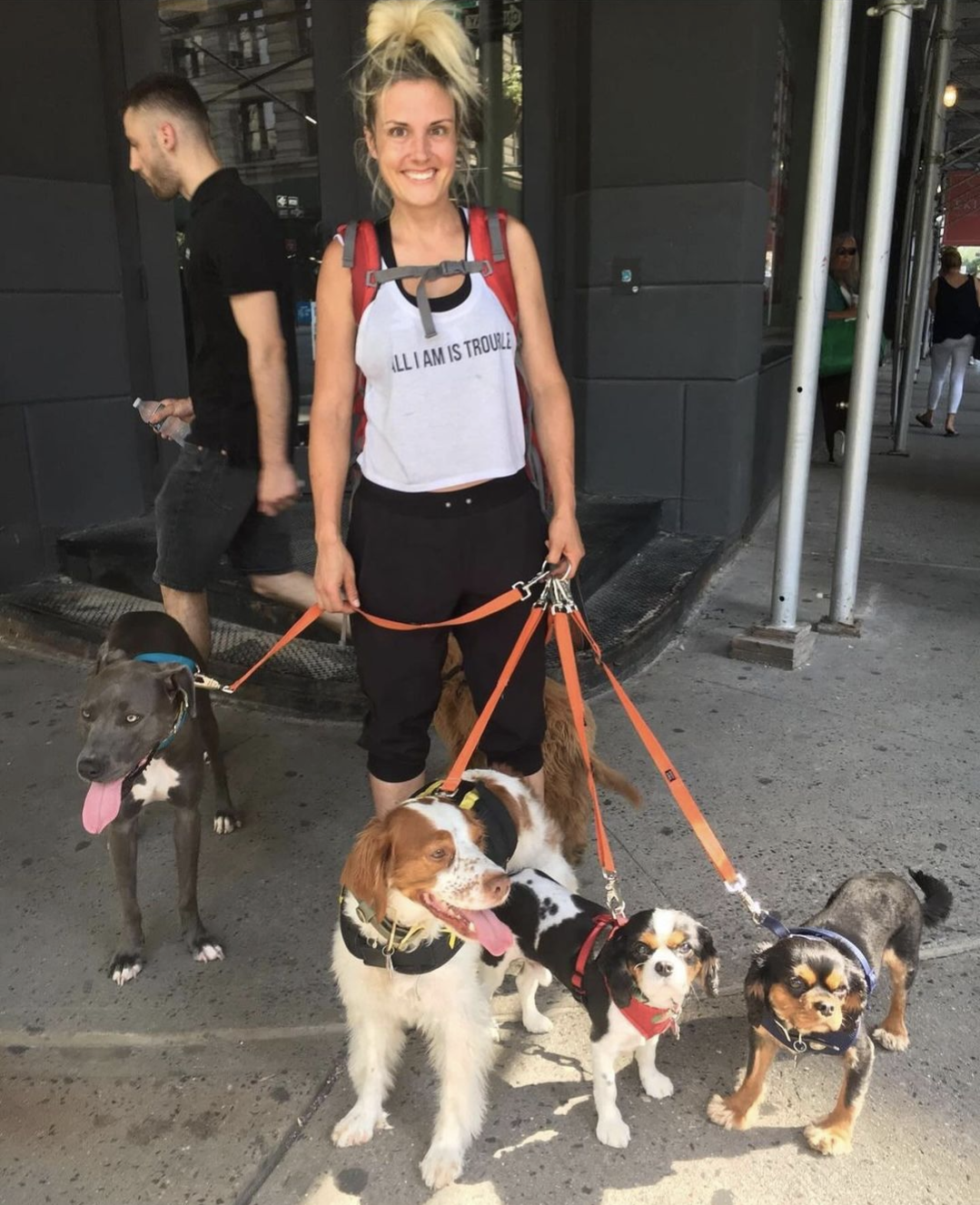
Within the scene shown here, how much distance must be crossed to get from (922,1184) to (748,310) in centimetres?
505

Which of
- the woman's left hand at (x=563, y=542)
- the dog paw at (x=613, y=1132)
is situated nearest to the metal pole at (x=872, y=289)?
the woman's left hand at (x=563, y=542)

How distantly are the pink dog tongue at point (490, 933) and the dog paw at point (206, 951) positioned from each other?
1.09m

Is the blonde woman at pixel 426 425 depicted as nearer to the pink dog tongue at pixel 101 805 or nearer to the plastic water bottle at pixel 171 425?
the pink dog tongue at pixel 101 805

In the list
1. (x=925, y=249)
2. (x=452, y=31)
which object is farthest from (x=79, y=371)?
(x=925, y=249)

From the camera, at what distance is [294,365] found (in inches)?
125

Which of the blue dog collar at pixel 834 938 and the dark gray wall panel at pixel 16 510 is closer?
the blue dog collar at pixel 834 938

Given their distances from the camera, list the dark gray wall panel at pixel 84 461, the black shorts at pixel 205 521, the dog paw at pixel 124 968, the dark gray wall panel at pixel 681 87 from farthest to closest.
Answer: the dark gray wall panel at pixel 681 87
the dark gray wall panel at pixel 84 461
the black shorts at pixel 205 521
the dog paw at pixel 124 968

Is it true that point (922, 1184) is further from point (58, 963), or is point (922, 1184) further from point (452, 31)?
point (452, 31)

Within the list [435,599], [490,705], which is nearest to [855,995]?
[490,705]

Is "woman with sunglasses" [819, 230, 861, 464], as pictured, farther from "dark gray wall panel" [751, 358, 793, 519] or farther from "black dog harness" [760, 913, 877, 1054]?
"black dog harness" [760, 913, 877, 1054]

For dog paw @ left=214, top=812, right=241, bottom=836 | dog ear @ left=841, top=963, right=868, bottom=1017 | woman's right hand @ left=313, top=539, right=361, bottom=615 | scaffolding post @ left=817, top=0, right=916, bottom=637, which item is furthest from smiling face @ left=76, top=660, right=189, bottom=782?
scaffolding post @ left=817, top=0, right=916, bottom=637

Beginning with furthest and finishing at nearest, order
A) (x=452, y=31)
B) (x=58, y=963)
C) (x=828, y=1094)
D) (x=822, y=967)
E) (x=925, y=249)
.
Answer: (x=925, y=249) → (x=58, y=963) → (x=828, y=1094) → (x=452, y=31) → (x=822, y=967)

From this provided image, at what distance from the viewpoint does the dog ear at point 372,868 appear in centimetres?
201

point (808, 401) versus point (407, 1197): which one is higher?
→ point (808, 401)
